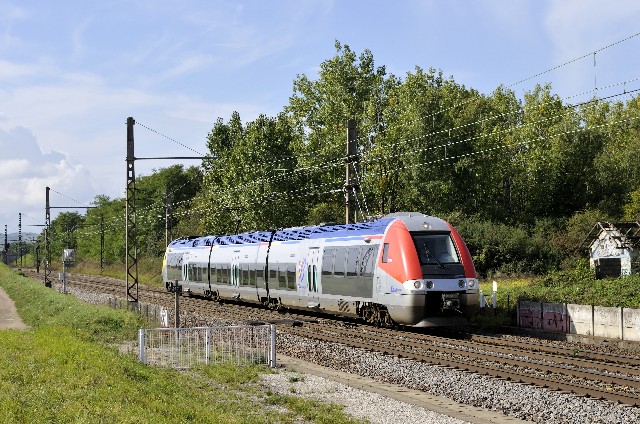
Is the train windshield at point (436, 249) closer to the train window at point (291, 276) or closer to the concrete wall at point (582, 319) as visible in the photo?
the concrete wall at point (582, 319)

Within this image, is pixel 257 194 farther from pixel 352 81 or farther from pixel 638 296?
pixel 638 296

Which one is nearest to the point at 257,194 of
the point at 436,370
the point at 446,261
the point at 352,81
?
the point at 352,81

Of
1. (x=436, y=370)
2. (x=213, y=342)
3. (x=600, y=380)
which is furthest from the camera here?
(x=213, y=342)

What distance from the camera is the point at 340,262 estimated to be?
27.9 m

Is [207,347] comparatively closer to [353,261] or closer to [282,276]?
[353,261]

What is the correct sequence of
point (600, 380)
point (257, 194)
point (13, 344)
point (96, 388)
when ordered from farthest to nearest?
point (257, 194), point (13, 344), point (600, 380), point (96, 388)

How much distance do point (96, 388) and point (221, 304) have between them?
94.5 ft

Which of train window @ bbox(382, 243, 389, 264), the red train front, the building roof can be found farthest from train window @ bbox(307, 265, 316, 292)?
the building roof

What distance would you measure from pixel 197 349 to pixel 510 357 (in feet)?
25.7

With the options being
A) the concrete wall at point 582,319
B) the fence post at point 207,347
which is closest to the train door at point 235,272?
the concrete wall at point 582,319

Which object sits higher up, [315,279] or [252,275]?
[315,279]

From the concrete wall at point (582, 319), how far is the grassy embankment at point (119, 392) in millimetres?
11354

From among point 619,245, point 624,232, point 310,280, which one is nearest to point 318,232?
point 310,280

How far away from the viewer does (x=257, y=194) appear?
187 ft
